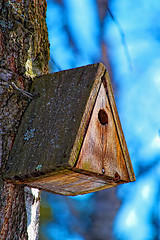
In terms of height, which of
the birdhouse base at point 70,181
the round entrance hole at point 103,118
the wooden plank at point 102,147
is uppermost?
the round entrance hole at point 103,118

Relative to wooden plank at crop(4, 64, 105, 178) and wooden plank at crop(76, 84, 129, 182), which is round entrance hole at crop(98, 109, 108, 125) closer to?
wooden plank at crop(76, 84, 129, 182)

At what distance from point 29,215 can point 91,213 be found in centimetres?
246

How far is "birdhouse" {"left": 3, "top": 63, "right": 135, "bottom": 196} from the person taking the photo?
1210 millimetres

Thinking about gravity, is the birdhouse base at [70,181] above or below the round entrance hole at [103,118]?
below

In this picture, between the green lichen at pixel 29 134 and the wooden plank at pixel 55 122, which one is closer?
the wooden plank at pixel 55 122

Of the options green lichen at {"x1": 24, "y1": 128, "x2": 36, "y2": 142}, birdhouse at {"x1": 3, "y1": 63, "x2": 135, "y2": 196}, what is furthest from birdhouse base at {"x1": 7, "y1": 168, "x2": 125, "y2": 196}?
green lichen at {"x1": 24, "y1": 128, "x2": 36, "y2": 142}

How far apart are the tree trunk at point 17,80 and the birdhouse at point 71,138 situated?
41mm

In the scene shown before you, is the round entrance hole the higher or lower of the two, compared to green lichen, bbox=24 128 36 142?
higher

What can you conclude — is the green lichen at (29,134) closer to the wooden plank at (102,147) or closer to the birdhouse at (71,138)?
the birdhouse at (71,138)

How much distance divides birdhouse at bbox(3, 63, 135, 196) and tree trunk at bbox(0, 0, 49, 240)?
41mm

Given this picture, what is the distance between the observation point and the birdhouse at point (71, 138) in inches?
47.6

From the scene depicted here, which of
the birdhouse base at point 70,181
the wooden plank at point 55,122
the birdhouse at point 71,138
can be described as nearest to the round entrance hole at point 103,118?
the birdhouse at point 71,138

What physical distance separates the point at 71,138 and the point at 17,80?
37cm

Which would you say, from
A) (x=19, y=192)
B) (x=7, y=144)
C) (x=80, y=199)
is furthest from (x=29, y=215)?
(x=80, y=199)
